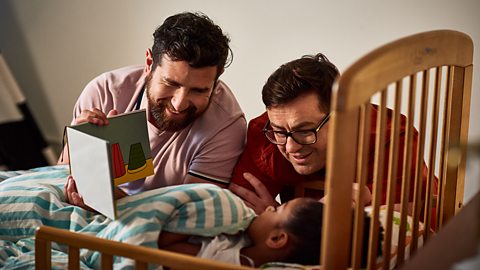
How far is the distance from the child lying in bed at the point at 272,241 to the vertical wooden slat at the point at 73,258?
195mm

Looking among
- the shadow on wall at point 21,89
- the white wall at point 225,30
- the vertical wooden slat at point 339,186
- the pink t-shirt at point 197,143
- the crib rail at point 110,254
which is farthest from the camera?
the shadow on wall at point 21,89

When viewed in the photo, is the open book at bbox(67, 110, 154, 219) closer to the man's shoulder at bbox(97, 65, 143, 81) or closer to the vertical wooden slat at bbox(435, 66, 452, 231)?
the man's shoulder at bbox(97, 65, 143, 81)

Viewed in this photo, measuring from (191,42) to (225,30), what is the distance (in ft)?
2.79

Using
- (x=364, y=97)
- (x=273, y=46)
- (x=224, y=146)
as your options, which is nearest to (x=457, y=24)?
(x=273, y=46)

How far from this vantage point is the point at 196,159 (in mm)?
2166

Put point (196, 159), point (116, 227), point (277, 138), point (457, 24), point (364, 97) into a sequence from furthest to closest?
point (457, 24) < point (196, 159) < point (277, 138) < point (116, 227) < point (364, 97)

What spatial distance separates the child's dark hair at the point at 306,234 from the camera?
158 centimetres

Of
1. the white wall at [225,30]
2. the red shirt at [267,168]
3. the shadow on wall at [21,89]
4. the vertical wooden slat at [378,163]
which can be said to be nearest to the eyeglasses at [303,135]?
the red shirt at [267,168]

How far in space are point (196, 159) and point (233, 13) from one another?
2.90 feet

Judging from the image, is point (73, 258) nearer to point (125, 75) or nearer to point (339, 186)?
point (339, 186)

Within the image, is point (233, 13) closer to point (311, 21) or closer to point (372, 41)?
point (311, 21)

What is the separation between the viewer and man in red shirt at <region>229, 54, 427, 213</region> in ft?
6.36

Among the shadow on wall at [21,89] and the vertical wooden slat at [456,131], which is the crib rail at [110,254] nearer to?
the vertical wooden slat at [456,131]

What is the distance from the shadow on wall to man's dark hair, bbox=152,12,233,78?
1528mm
